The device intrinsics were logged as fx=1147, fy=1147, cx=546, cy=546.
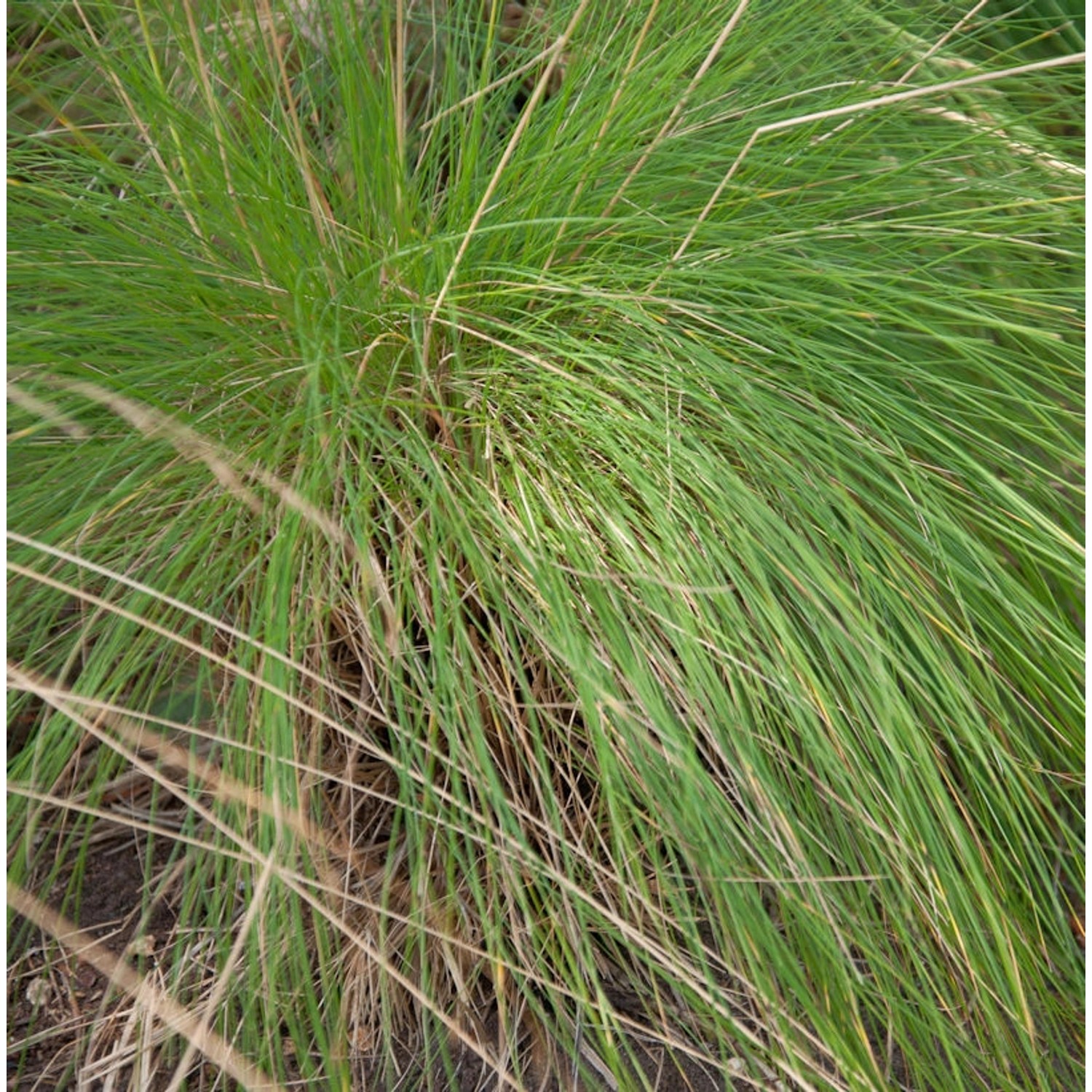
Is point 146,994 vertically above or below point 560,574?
below

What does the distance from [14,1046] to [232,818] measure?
0.39 m

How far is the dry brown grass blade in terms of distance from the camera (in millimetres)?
950

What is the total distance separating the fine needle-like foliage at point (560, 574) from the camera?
3.01 ft

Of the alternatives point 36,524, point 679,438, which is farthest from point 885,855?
point 36,524

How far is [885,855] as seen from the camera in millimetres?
962

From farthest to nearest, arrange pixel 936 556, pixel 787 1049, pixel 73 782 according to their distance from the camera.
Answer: pixel 73 782 < pixel 936 556 < pixel 787 1049

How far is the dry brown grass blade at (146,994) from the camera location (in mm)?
950

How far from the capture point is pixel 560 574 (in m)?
0.95

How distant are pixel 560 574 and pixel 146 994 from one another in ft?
1.79

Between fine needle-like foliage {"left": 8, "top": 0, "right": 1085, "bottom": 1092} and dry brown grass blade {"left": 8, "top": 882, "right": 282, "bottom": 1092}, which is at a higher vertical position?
fine needle-like foliage {"left": 8, "top": 0, "right": 1085, "bottom": 1092}

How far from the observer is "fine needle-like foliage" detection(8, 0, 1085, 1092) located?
919 millimetres

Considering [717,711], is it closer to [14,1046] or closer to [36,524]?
[36,524]

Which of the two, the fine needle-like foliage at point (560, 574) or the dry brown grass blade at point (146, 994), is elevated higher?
the fine needle-like foliage at point (560, 574)

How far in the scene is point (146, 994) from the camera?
1045mm
